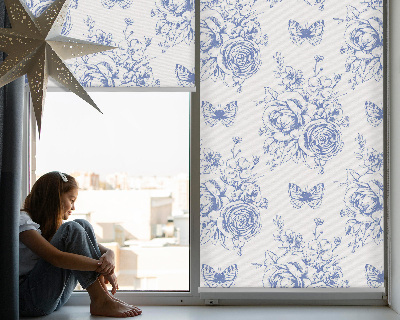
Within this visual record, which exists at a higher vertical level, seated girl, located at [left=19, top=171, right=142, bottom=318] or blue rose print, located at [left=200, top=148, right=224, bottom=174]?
blue rose print, located at [left=200, top=148, right=224, bottom=174]

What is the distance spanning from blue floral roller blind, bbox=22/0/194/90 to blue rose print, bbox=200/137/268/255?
0.46 m

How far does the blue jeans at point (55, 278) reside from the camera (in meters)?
2.24

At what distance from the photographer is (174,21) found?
255 cm

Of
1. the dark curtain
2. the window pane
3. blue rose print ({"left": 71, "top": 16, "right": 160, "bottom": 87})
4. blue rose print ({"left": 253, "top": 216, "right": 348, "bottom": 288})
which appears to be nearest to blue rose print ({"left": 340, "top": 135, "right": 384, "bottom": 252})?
Result: blue rose print ({"left": 253, "top": 216, "right": 348, "bottom": 288})

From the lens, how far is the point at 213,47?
2.57 meters

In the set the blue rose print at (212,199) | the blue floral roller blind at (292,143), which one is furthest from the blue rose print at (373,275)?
the blue rose print at (212,199)

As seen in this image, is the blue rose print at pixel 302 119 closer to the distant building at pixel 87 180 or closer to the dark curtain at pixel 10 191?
the distant building at pixel 87 180

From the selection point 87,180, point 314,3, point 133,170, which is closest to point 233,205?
point 133,170

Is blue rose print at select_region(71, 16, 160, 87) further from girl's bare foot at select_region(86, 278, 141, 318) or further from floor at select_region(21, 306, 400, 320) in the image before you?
A: floor at select_region(21, 306, 400, 320)

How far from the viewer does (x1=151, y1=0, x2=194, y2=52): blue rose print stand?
2.54 metres

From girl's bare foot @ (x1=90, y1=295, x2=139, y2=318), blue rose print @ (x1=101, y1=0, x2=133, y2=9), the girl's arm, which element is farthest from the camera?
blue rose print @ (x1=101, y1=0, x2=133, y2=9)

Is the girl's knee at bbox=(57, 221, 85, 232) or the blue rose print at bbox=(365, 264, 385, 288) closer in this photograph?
the girl's knee at bbox=(57, 221, 85, 232)

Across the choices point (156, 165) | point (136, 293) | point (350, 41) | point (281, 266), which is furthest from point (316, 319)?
point (350, 41)

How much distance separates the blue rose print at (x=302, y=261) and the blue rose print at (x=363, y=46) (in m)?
0.78
